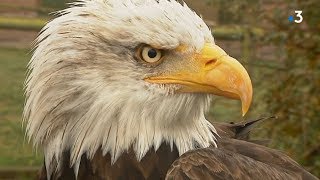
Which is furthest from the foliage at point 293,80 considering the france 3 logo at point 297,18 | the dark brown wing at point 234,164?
the dark brown wing at point 234,164

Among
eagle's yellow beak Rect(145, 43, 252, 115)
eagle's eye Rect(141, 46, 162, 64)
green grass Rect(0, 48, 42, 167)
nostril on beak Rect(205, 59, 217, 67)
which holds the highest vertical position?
eagle's eye Rect(141, 46, 162, 64)

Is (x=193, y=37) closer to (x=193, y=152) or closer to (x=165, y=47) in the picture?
(x=165, y=47)

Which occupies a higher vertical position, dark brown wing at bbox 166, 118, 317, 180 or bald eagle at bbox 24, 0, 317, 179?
bald eagle at bbox 24, 0, 317, 179

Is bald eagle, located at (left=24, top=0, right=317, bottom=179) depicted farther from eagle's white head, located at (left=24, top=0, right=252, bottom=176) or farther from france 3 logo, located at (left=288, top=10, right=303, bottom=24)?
france 3 logo, located at (left=288, top=10, right=303, bottom=24)

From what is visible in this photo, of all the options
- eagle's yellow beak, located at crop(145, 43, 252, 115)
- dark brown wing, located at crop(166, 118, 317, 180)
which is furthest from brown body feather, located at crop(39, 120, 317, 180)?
eagle's yellow beak, located at crop(145, 43, 252, 115)

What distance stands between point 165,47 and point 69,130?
19.3 inches

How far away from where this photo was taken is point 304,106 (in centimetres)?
526

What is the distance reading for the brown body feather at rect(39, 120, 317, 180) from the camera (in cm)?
288

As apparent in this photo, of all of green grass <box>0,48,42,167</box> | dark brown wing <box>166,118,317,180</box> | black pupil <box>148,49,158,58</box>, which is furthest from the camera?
green grass <box>0,48,42,167</box>

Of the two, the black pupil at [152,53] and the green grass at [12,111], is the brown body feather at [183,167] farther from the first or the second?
the green grass at [12,111]

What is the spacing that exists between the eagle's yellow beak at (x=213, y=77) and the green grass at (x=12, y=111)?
3.56 meters

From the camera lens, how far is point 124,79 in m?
2.96

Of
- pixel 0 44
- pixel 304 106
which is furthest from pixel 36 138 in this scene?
pixel 0 44

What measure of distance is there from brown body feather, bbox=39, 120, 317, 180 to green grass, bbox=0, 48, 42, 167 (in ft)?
Result: 10.8
